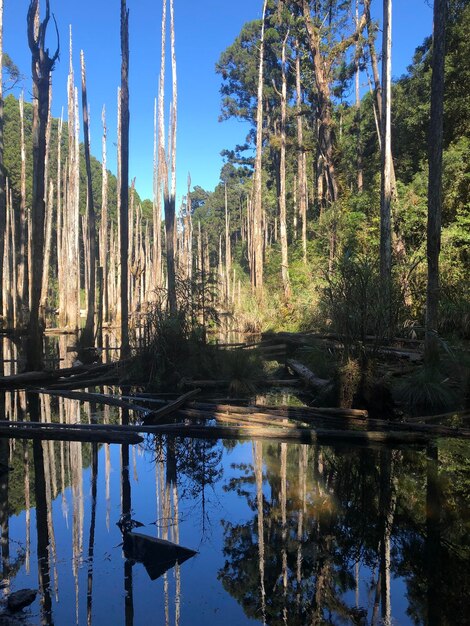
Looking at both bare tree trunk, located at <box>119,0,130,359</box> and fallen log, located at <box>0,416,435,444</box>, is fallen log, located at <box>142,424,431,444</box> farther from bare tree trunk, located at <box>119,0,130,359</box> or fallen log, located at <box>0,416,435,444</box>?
bare tree trunk, located at <box>119,0,130,359</box>

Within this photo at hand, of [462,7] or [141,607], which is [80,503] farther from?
[462,7]

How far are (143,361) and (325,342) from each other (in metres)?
3.69

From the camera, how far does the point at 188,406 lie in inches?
314

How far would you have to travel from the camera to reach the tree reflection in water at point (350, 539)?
327 centimetres

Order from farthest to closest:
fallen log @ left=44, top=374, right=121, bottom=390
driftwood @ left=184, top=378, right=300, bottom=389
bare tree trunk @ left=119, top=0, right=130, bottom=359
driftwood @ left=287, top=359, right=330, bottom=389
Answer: bare tree trunk @ left=119, top=0, right=130, bottom=359
fallen log @ left=44, top=374, right=121, bottom=390
driftwood @ left=184, top=378, right=300, bottom=389
driftwood @ left=287, top=359, right=330, bottom=389

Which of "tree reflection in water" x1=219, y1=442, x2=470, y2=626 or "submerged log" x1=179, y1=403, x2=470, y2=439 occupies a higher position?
"submerged log" x1=179, y1=403, x2=470, y2=439

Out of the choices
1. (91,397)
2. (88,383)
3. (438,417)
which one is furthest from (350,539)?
(88,383)

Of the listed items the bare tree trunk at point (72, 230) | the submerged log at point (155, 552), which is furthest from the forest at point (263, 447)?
the bare tree trunk at point (72, 230)

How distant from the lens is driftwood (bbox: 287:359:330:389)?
371 inches

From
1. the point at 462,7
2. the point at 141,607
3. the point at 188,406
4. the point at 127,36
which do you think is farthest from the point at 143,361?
the point at 462,7

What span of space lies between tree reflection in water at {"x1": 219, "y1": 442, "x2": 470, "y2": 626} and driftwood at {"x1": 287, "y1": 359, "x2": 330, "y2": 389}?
3237 millimetres

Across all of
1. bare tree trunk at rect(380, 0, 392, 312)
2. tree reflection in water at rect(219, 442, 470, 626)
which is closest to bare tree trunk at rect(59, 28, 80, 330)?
bare tree trunk at rect(380, 0, 392, 312)

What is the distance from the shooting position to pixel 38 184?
11.9 metres

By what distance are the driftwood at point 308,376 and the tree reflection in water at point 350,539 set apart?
324cm
